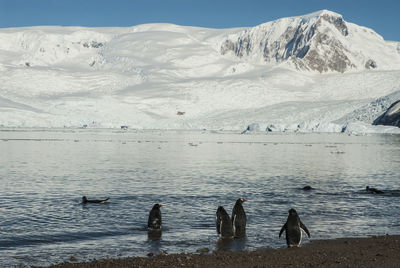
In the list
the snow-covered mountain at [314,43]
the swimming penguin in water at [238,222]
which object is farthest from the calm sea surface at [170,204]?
the snow-covered mountain at [314,43]

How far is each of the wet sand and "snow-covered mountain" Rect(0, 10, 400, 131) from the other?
7152 centimetres

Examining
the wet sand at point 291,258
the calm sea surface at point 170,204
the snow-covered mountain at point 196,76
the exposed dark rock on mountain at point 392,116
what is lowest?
the wet sand at point 291,258

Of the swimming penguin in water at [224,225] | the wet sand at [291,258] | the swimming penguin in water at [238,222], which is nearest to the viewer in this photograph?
the wet sand at [291,258]

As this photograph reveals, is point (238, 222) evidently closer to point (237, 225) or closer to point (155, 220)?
point (237, 225)

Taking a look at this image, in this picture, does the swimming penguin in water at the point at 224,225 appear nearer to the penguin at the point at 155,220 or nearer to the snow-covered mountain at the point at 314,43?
the penguin at the point at 155,220

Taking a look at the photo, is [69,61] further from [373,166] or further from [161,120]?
[373,166]

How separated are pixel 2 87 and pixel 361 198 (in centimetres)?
10206

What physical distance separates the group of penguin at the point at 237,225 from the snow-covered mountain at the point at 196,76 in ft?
230

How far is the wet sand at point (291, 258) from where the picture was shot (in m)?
8.18

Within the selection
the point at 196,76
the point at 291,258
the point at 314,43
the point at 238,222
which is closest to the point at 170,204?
the point at 238,222

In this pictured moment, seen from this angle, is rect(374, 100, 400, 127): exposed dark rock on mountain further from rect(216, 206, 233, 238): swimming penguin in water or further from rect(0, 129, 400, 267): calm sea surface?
rect(216, 206, 233, 238): swimming penguin in water

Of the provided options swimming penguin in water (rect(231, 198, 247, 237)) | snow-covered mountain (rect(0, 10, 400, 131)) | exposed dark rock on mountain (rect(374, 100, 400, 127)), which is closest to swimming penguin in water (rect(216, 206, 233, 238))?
swimming penguin in water (rect(231, 198, 247, 237))

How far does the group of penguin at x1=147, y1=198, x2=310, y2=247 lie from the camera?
991 cm

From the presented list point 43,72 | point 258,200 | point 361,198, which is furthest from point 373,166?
point 43,72
